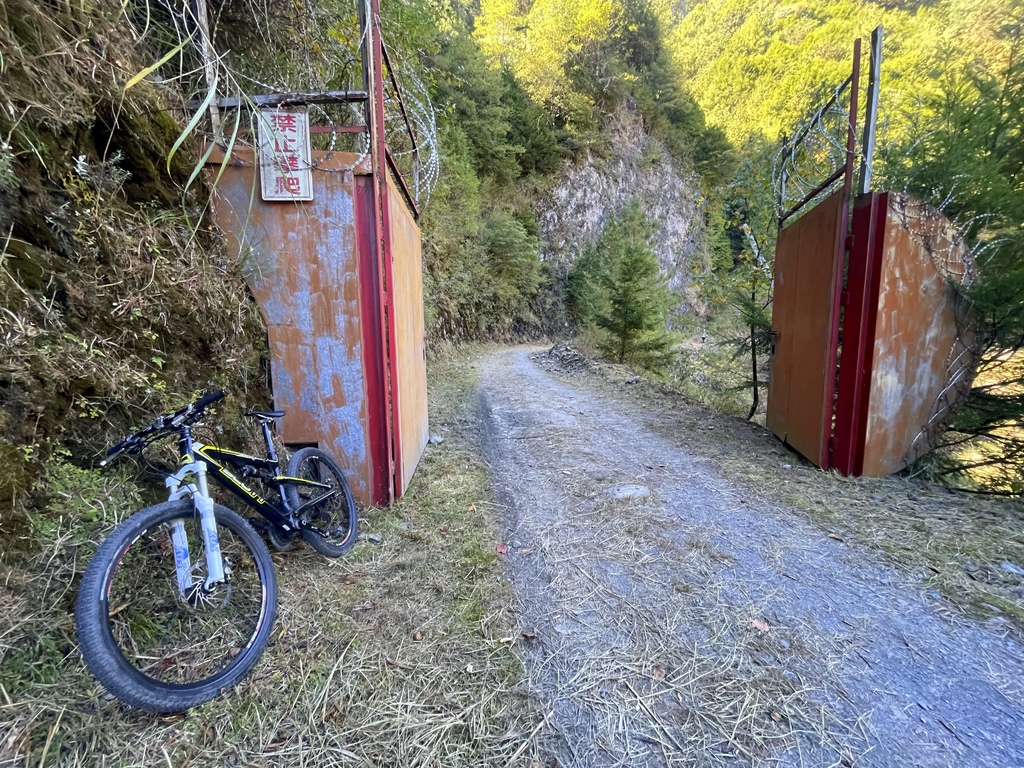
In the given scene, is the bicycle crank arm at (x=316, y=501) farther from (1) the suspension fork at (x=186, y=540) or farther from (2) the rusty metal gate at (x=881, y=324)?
(2) the rusty metal gate at (x=881, y=324)

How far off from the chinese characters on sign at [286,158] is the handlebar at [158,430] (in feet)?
4.96

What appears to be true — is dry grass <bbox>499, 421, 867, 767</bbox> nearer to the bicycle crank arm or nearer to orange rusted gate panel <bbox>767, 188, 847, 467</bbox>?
the bicycle crank arm

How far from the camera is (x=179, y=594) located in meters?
1.70

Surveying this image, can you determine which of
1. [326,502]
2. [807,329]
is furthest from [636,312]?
[326,502]

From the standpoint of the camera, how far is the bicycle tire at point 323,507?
94.3 inches

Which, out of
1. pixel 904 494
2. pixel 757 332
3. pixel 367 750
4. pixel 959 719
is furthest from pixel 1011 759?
pixel 757 332

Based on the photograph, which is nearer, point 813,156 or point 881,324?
point 881,324

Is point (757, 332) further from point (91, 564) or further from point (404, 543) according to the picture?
point (91, 564)

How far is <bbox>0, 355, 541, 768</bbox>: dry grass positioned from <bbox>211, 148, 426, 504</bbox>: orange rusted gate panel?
3.03ft

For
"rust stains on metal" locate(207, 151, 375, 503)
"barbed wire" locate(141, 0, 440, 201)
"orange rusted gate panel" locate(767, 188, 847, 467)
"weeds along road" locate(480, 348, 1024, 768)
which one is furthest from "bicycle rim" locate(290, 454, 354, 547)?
"orange rusted gate panel" locate(767, 188, 847, 467)

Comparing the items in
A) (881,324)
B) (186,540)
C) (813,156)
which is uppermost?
(813,156)

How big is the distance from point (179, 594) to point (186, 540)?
0.80 ft

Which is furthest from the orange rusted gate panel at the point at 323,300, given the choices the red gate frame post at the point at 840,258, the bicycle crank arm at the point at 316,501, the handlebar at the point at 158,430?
the red gate frame post at the point at 840,258

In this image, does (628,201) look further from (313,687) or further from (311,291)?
(313,687)
